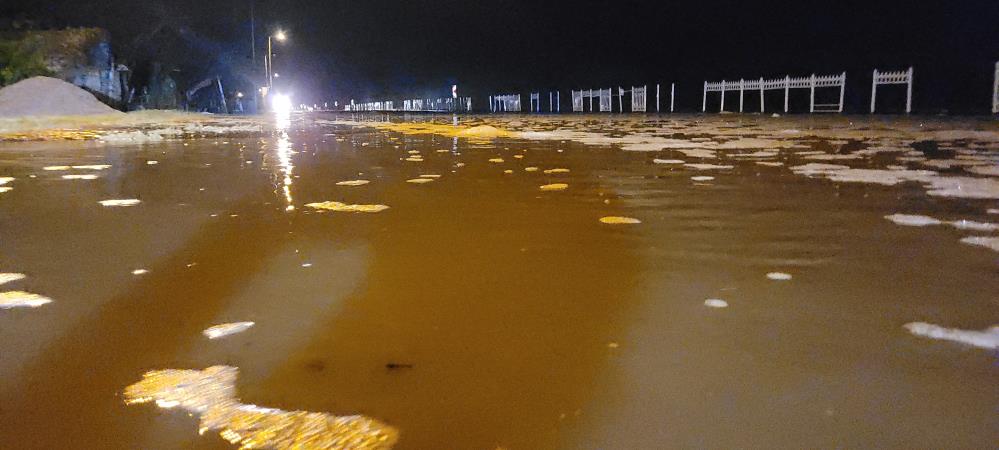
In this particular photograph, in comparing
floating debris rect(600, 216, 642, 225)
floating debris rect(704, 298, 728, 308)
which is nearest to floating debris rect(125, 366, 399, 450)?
floating debris rect(704, 298, 728, 308)

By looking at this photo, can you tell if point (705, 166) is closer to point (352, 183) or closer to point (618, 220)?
point (618, 220)

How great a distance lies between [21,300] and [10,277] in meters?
0.39

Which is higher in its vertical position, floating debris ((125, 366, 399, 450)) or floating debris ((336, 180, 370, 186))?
floating debris ((336, 180, 370, 186))

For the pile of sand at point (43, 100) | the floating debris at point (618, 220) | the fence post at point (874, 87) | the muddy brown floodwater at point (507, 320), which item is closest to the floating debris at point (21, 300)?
the muddy brown floodwater at point (507, 320)

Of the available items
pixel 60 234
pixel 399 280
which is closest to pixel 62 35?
pixel 60 234

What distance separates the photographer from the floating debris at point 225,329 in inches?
81.0

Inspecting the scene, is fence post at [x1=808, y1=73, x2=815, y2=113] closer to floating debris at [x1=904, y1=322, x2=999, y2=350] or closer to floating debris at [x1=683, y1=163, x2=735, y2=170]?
floating debris at [x1=683, y1=163, x2=735, y2=170]

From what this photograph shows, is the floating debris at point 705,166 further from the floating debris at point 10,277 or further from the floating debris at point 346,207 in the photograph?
the floating debris at point 10,277

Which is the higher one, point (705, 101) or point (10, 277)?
point (705, 101)

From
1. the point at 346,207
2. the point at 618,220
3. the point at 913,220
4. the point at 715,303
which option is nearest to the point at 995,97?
the point at 913,220

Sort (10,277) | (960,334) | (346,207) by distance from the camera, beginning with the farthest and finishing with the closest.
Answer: (346,207) → (10,277) → (960,334)

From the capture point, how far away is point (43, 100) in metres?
21.8

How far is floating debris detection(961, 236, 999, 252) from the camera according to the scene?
2995 mm

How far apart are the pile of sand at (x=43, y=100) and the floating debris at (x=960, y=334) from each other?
2468cm
